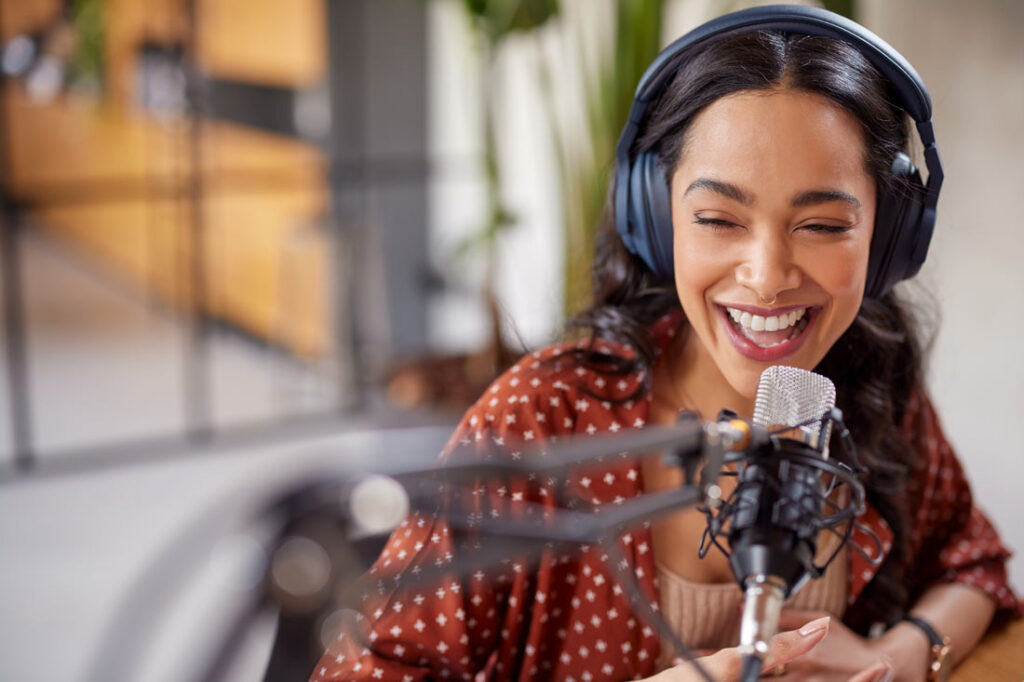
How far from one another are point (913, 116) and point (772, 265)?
16 centimetres

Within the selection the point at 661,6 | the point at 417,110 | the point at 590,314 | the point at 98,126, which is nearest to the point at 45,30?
the point at 98,126

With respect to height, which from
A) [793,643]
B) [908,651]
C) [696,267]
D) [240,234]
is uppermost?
[696,267]

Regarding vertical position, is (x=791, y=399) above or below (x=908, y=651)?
above

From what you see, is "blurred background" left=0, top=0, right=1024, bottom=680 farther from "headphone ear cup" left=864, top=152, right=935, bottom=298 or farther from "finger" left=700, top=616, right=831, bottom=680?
"finger" left=700, top=616, right=831, bottom=680

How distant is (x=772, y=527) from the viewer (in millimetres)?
559

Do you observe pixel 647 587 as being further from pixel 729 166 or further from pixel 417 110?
pixel 417 110

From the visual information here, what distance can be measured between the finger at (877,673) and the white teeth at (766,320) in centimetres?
33

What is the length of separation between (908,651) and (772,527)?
52cm

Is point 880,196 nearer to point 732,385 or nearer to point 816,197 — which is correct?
point 816,197

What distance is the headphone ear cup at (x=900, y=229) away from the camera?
0.78 m

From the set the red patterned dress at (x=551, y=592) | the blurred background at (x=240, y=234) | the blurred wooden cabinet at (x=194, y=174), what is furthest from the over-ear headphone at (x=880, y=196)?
the blurred wooden cabinet at (x=194, y=174)

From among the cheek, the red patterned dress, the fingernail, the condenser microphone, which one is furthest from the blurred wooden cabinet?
the condenser microphone

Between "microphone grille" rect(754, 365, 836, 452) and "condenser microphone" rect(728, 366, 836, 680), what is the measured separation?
1.0 inches

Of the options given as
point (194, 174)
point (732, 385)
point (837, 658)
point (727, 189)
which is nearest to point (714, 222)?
point (727, 189)
